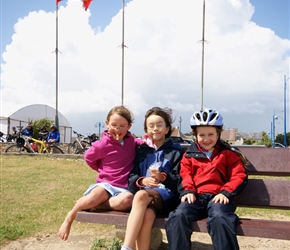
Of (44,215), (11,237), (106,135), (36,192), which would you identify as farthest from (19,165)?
(106,135)

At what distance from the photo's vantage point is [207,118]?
3.18m

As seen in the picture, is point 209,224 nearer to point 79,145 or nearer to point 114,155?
point 114,155

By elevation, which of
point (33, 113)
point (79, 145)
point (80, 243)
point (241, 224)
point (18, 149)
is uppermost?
point (33, 113)

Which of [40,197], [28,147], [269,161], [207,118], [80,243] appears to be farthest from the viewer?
[28,147]

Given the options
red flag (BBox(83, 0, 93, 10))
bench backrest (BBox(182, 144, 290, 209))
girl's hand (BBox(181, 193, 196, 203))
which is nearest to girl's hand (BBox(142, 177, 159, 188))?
girl's hand (BBox(181, 193, 196, 203))

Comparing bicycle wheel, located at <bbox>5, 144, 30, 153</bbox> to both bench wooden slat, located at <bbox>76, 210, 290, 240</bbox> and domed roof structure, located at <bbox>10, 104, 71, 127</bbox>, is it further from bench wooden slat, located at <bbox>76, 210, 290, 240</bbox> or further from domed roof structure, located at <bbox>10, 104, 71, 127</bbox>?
domed roof structure, located at <bbox>10, 104, 71, 127</bbox>

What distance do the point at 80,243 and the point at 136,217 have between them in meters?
1.74

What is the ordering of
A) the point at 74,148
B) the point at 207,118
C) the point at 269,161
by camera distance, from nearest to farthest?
the point at 207,118 → the point at 269,161 → the point at 74,148

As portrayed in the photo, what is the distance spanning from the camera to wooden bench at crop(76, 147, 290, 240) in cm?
289

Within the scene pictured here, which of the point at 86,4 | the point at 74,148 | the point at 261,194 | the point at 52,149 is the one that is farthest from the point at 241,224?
the point at 86,4

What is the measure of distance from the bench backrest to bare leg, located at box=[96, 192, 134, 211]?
950mm

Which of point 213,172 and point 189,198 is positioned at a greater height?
point 213,172

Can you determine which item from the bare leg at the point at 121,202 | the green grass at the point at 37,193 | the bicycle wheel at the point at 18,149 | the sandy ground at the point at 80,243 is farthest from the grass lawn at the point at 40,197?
the bicycle wheel at the point at 18,149

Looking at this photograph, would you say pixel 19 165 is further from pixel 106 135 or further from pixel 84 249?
pixel 106 135
